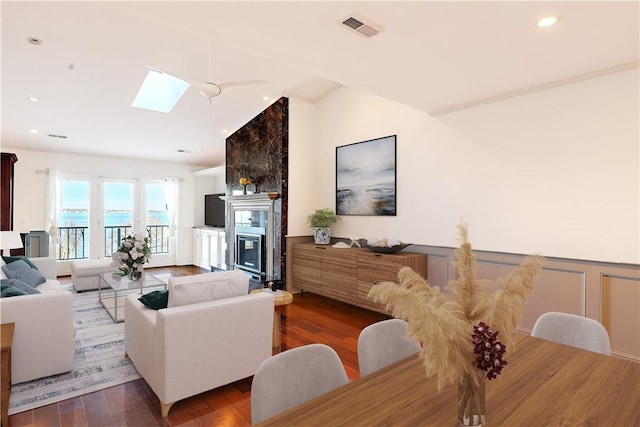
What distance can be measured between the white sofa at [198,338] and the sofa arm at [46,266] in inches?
118

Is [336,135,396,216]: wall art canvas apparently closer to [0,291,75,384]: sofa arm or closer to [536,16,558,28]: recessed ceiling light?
[536,16,558,28]: recessed ceiling light

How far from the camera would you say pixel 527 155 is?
128 inches

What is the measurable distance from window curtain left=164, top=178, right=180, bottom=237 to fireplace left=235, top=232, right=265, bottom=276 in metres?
2.26

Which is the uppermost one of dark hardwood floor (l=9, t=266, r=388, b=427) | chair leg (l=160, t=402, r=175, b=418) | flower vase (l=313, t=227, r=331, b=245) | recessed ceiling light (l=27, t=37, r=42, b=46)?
recessed ceiling light (l=27, t=37, r=42, b=46)

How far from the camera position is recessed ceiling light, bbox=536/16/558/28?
1.98 meters

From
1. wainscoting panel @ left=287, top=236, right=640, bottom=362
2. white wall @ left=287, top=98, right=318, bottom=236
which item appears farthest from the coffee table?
wainscoting panel @ left=287, top=236, right=640, bottom=362

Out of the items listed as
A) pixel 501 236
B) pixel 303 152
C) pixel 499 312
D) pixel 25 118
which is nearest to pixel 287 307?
pixel 303 152

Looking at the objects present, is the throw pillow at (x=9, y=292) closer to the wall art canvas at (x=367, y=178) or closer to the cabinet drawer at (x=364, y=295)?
the cabinet drawer at (x=364, y=295)

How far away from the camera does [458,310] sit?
3.01 feet

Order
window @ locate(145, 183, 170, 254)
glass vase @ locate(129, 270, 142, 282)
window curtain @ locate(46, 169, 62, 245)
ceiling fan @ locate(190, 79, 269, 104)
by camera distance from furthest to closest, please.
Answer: window @ locate(145, 183, 170, 254), window curtain @ locate(46, 169, 62, 245), glass vase @ locate(129, 270, 142, 282), ceiling fan @ locate(190, 79, 269, 104)

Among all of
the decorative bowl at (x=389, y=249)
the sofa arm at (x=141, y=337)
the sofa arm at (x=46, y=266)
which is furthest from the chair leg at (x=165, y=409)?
the sofa arm at (x=46, y=266)

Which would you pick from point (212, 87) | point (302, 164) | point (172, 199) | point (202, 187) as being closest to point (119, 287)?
point (212, 87)

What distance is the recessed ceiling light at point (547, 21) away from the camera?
78.0 inches

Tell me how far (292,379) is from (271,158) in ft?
15.2
